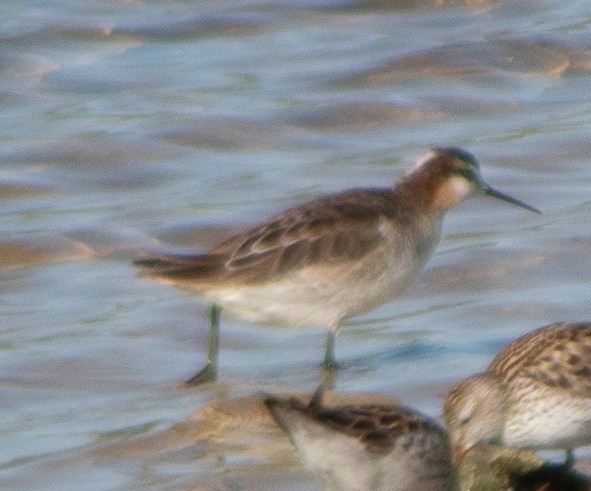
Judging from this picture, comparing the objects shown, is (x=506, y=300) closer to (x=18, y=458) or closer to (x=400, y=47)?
(x=18, y=458)

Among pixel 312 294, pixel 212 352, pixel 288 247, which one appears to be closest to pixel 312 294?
pixel 312 294

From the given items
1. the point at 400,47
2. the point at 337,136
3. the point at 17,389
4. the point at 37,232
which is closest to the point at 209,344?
the point at 17,389

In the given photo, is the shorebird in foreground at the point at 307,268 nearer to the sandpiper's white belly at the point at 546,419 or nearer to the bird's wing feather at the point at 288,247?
the bird's wing feather at the point at 288,247

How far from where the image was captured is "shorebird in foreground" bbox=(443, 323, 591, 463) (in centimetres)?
815

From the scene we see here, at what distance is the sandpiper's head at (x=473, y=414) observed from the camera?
816 cm

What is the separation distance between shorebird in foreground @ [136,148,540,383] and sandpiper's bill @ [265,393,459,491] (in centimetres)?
244

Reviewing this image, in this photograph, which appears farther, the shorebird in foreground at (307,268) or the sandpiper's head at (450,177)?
the sandpiper's head at (450,177)

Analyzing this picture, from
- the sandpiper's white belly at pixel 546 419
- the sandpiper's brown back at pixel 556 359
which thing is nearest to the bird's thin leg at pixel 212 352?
the sandpiper's brown back at pixel 556 359

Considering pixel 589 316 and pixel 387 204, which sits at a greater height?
pixel 387 204

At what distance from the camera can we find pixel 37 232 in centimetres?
1253

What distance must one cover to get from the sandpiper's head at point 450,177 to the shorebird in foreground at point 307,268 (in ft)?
1.60

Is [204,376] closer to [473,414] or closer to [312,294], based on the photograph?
[312,294]

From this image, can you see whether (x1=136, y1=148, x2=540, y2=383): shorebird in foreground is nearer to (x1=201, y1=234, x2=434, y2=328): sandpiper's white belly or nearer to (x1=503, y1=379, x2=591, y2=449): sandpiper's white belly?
(x1=201, y1=234, x2=434, y2=328): sandpiper's white belly

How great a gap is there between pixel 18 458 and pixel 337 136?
22.0 ft
